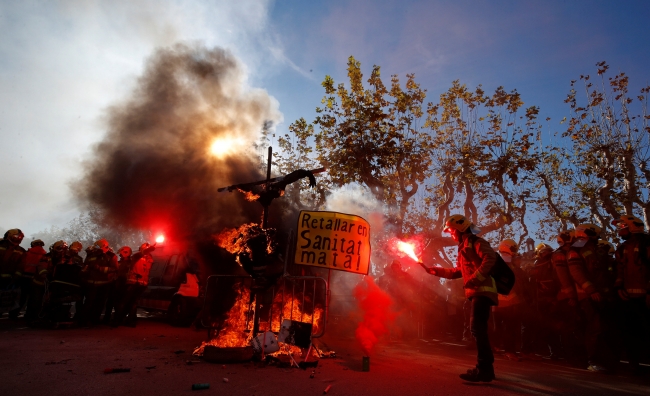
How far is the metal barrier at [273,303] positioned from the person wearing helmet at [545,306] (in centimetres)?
421

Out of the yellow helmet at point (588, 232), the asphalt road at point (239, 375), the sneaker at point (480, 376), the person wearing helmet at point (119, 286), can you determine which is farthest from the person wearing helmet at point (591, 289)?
the person wearing helmet at point (119, 286)

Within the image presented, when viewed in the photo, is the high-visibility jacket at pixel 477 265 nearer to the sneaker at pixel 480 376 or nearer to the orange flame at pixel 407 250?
the orange flame at pixel 407 250

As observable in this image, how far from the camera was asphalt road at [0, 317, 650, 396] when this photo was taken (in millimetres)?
3799

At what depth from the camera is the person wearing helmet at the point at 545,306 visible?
7.13 meters

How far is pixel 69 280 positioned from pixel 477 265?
8.79m

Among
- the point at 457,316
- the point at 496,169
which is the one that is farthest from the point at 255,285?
the point at 496,169

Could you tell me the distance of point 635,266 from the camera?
5703mm

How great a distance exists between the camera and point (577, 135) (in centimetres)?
1662

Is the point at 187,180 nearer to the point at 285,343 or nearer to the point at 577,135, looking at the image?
the point at 285,343

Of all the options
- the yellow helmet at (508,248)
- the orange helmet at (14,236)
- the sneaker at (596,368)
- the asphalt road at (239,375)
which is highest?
the yellow helmet at (508,248)

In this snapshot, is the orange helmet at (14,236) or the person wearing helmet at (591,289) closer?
the person wearing helmet at (591,289)

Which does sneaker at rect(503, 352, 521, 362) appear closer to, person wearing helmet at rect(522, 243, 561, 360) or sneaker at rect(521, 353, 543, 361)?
sneaker at rect(521, 353, 543, 361)

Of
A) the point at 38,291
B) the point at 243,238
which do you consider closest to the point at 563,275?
the point at 243,238

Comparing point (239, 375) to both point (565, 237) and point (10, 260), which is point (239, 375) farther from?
point (10, 260)
